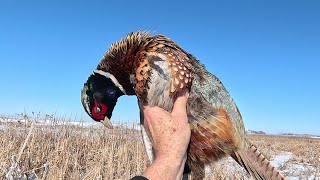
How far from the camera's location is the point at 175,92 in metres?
2.78

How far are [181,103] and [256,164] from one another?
3.91ft

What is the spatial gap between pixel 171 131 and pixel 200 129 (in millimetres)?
724

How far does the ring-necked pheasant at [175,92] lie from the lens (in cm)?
288

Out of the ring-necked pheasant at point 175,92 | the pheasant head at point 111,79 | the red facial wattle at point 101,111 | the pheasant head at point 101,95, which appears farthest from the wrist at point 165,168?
the red facial wattle at point 101,111

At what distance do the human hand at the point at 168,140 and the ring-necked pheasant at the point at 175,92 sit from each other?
17 centimetres

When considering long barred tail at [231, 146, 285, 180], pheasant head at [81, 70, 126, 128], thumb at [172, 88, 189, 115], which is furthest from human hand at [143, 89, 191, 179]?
long barred tail at [231, 146, 285, 180]

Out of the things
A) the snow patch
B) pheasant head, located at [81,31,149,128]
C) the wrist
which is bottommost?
the wrist

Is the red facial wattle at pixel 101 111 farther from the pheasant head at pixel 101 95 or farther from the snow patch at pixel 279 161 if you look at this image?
the snow patch at pixel 279 161

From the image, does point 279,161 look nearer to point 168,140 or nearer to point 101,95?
point 101,95

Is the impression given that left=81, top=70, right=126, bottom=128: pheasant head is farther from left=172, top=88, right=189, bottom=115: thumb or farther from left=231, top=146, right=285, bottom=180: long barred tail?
left=231, top=146, right=285, bottom=180: long barred tail

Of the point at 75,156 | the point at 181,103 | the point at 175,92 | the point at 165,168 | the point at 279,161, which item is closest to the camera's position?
the point at 165,168

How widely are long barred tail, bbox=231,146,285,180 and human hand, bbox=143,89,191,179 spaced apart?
1.06 m

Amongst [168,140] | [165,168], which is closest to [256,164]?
[168,140]

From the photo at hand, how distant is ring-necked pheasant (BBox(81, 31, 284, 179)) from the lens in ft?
9.45
